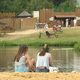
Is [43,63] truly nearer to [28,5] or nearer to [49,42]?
[49,42]

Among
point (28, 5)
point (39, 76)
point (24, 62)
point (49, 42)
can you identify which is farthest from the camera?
point (28, 5)

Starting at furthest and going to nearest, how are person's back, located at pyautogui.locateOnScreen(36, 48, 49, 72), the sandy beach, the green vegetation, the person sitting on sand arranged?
the green vegetation → person's back, located at pyautogui.locateOnScreen(36, 48, 49, 72) → the person sitting on sand → the sandy beach

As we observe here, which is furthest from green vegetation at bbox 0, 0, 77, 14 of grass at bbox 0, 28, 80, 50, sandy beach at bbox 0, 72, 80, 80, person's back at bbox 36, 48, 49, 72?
sandy beach at bbox 0, 72, 80, 80

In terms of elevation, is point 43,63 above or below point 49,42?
above

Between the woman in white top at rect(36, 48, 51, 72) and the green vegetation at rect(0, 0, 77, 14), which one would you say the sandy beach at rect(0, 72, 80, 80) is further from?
the green vegetation at rect(0, 0, 77, 14)

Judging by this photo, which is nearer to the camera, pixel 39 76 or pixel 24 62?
pixel 39 76

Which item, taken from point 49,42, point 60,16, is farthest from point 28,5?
point 49,42

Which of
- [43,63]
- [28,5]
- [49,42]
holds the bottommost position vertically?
[49,42]

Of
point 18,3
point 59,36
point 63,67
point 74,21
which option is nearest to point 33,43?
point 59,36

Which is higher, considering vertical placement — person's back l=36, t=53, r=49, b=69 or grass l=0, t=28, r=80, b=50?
person's back l=36, t=53, r=49, b=69

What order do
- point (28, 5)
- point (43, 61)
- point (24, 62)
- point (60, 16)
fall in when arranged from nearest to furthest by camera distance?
point (24, 62), point (43, 61), point (60, 16), point (28, 5)

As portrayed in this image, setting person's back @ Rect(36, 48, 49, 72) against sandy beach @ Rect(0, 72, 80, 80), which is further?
person's back @ Rect(36, 48, 49, 72)

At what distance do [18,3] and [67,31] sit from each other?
32.5m

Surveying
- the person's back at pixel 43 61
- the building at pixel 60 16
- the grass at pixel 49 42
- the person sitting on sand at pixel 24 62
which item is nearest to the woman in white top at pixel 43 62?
the person's back at pixel 43 61
